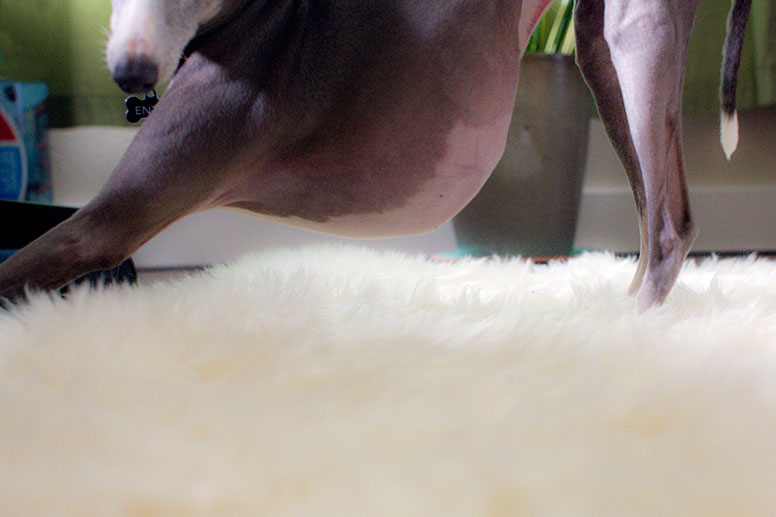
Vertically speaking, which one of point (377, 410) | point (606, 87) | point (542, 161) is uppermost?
point (606, 87)

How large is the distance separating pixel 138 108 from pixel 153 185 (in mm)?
179

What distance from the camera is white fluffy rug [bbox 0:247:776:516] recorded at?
38cm

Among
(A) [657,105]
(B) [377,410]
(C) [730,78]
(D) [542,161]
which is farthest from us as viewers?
(D) [542,161]

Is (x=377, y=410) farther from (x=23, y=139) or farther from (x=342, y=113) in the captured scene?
(x=23, y=139)

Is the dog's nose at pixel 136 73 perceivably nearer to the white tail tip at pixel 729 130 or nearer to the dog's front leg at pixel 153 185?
the dog's front leg at pixel 153 185

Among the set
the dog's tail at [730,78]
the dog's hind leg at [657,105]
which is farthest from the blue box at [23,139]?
the dog's tail at [730,78]

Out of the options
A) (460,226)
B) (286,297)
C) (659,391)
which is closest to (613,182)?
(460,226)

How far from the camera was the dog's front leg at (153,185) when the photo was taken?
27.4 inches

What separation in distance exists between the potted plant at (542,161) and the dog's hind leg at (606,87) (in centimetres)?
66

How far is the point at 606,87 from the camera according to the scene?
106 cm

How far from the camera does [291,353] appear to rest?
0.62 meters

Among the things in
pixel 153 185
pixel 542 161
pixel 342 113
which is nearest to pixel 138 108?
pixel 153 185

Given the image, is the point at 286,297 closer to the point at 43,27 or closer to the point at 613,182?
the point at 43,27

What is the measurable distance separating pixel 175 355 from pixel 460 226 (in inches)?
53.7
